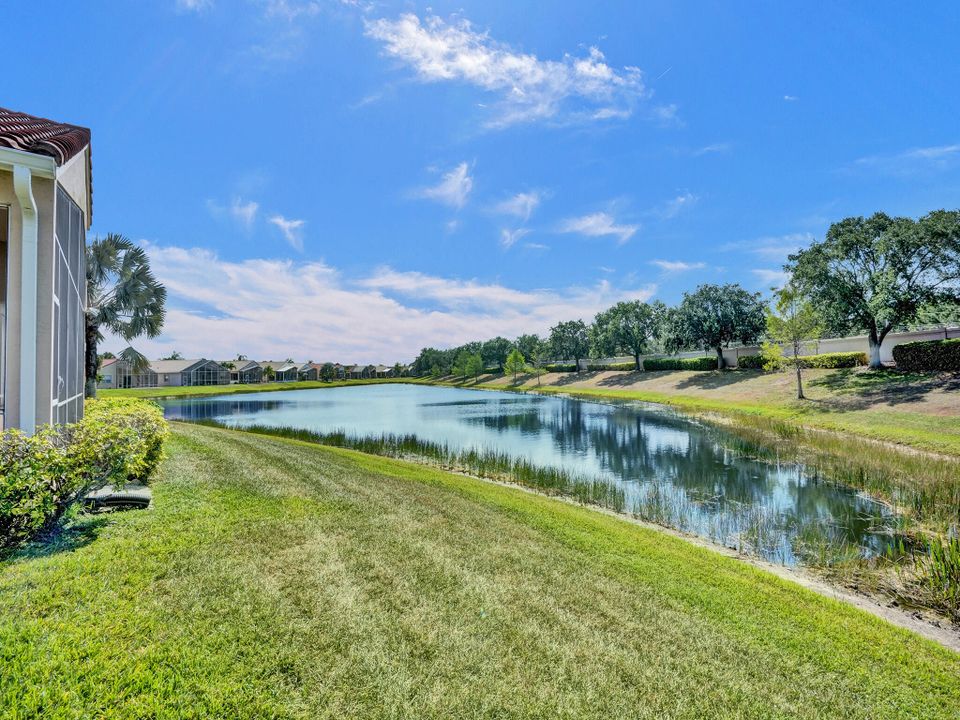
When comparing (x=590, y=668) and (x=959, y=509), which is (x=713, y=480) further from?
(x=590, y=668)

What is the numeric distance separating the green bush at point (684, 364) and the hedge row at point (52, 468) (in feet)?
160

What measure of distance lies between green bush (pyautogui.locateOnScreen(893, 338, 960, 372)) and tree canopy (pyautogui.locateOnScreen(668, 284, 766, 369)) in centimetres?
1734

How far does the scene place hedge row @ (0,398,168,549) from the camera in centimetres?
409

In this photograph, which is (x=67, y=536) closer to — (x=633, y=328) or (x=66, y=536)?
(x=66, y=536)

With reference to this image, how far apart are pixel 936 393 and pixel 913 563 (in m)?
20.0

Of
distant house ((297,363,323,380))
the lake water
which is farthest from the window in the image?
distant house ((297,363,323,380))

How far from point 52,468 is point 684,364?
51130 millimetres

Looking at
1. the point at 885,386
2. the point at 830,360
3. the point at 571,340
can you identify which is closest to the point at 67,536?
the point at 885,386

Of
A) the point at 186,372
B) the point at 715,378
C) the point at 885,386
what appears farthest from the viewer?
the point at 186,372

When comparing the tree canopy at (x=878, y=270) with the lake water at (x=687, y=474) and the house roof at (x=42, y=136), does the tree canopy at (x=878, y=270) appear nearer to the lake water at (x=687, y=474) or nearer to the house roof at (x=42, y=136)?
the lake water at (x=687, y=474)

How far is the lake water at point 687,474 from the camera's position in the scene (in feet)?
27.7

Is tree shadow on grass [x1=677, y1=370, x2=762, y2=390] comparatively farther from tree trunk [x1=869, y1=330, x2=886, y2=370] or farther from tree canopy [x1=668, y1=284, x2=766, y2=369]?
tree trunk [x1=869, y1=330, x2=886, y2=370]

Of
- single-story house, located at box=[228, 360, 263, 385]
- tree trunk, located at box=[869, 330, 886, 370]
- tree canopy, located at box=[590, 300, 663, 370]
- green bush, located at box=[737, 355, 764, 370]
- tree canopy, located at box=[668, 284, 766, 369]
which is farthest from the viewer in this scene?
single-story house, located at box=[228, 360, 263, 385]

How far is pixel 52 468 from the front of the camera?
174 inches
